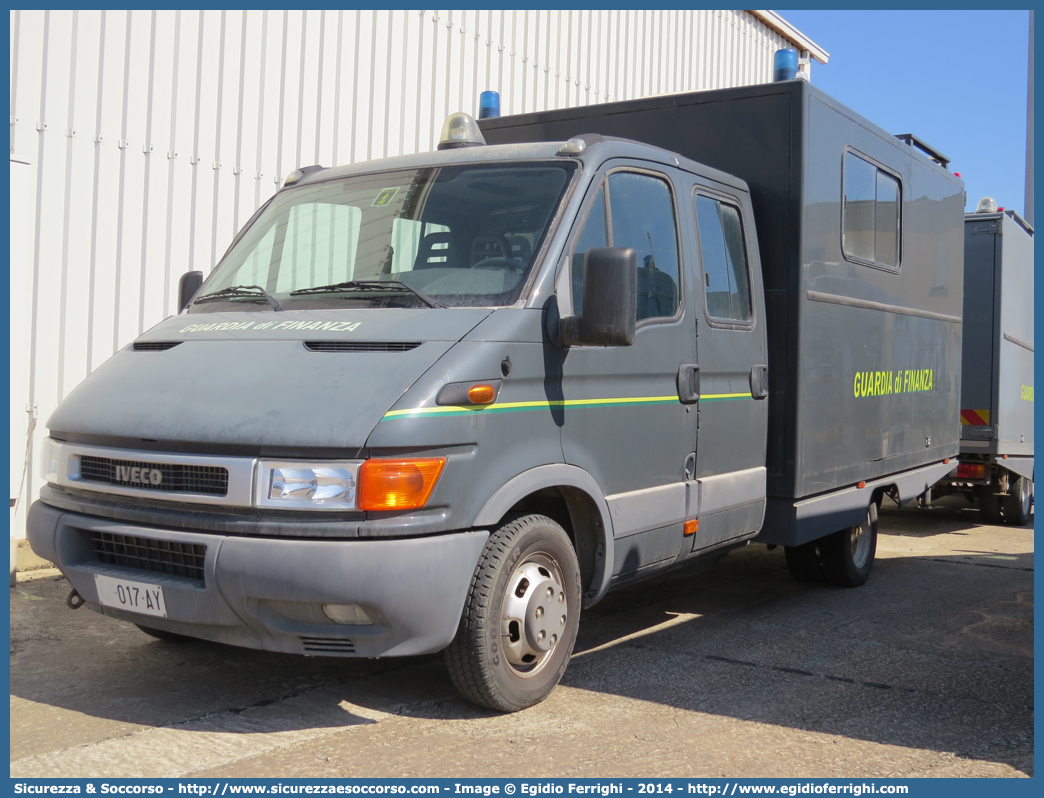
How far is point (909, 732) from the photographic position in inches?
171

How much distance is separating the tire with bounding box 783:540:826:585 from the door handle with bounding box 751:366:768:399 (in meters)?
1.77

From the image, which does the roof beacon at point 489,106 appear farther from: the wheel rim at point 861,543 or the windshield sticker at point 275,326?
the wheel rim at point 861,543

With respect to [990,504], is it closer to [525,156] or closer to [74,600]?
[525,156]

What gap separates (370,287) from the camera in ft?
15.3

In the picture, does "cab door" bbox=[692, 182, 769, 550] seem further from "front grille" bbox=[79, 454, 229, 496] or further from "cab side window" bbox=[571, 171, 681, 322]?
"front grille" bbox=[79, 454, 229, 496]

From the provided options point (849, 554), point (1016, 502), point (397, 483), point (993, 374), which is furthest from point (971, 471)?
point (397, 483)

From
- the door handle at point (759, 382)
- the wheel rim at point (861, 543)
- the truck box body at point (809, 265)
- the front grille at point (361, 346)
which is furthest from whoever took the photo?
the wheel rim at point (861, 543)

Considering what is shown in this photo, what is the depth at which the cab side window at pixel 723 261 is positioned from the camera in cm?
562

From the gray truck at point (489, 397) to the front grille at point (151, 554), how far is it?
0.01 metres

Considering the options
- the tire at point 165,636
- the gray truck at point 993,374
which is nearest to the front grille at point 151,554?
the tire at point 165,636

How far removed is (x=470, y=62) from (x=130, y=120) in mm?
4283

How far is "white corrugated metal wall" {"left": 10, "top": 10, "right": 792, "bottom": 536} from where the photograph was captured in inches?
290

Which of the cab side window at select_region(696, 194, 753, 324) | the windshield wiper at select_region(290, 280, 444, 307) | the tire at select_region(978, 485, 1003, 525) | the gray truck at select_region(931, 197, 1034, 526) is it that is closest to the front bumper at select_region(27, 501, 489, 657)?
the windshield wiper at select_region(290, 280, 444, 307)

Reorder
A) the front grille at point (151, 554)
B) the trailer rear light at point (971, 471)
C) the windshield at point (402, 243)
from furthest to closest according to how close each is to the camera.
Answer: the trailer rear light at point (971, 471), the windshield at point (402, 243), the front grille at point (151, 554)
